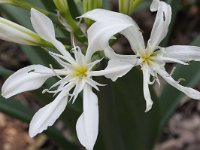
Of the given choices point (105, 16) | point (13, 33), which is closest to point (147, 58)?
point (105, 16)

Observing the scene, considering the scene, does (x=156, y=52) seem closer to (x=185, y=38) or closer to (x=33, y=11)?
(x=33, y=11)

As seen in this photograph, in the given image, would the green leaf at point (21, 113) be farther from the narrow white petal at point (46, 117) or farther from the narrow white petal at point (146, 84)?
the narrow white petal at point (146, 84)

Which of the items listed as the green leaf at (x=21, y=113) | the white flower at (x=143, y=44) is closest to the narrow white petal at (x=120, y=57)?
the white flower at (x=143, y=44)

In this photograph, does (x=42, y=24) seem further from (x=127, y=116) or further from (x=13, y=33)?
(x=127, y=116)

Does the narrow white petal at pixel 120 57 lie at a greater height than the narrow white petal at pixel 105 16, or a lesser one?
lesser

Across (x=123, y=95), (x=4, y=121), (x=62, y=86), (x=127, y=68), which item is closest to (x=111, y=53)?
(x=127, y=68)

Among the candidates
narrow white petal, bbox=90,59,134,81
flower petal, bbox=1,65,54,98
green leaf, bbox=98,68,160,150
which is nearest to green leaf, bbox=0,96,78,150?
green leaf, bbox=98,68,160,150
